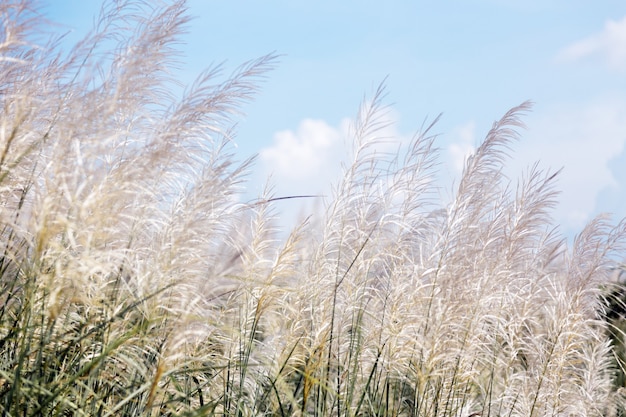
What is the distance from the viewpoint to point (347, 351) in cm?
372

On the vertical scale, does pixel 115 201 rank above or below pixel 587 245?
below

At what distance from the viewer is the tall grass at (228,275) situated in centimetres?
265

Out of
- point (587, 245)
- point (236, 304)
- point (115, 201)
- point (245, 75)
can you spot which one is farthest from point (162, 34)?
point (587, 245)

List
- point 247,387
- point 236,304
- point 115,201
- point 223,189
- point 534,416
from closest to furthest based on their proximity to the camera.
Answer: point 115,201 < point 223,189 < point 247,387 < point 236,304 < point 534,416

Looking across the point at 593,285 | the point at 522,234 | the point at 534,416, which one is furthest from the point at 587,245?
the point at 534,416

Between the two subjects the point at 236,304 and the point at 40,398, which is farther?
the point at 236,304

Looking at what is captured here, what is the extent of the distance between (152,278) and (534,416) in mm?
2744

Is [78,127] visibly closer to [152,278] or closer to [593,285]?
[152,278]

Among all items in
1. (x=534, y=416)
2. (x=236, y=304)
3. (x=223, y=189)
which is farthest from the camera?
(x=534, y=416)

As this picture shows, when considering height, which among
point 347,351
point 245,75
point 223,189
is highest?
point 245,75

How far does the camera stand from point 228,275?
2.94 metres

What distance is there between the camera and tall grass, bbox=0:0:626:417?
2.65 m

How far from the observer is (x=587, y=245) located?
14.8ft

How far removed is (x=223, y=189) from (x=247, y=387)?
106cm
